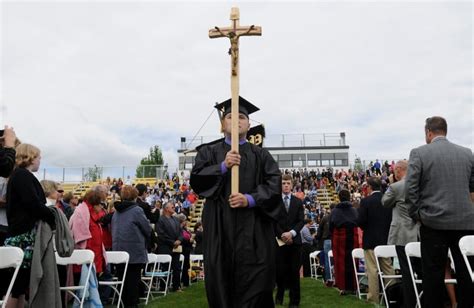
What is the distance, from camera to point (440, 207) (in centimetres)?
466

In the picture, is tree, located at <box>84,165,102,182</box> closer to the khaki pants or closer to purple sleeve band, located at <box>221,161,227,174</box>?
the khaki pants

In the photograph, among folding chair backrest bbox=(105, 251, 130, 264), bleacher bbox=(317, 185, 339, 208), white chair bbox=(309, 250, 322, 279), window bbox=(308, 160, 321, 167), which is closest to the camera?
folding chair backrest bbox=(105, 251, 130, 264)

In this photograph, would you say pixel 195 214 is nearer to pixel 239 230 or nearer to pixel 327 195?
pixel 327 195

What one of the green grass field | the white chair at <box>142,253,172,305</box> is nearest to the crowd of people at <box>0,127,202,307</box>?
the white chair at <box>142,253,172,305</box>

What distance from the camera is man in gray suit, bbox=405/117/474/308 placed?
4629 mm

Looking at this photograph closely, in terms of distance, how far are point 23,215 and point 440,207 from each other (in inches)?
159

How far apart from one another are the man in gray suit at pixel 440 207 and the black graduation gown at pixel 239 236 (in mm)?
1553

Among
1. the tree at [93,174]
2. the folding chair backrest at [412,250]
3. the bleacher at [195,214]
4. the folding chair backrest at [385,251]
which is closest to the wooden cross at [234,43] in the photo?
the folding chair backrest at [412,250]

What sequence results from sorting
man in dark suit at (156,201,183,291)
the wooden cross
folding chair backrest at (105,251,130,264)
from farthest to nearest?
man in dark suit at (156,201,183,291) < folding chair backrest at (105,251,130,264) < the wooden cross

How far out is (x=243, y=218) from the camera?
13.6 feet

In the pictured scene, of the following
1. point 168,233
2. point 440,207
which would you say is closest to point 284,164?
point 168,233

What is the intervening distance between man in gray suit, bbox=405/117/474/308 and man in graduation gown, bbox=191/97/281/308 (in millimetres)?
1553

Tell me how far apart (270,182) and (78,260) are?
2754 mm

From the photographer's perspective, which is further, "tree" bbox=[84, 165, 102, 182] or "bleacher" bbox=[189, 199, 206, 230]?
"tree" bbox=[84, 165, 102, 182]
